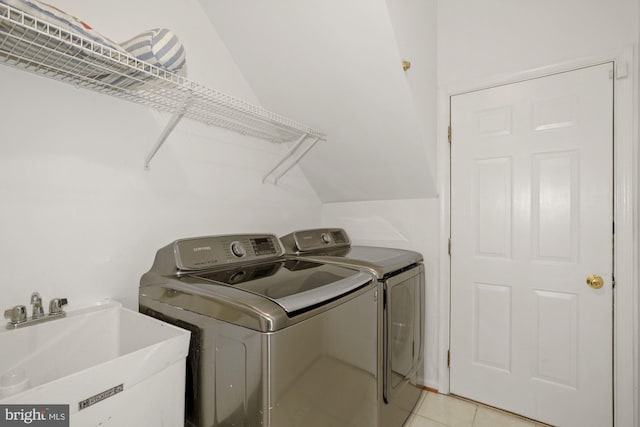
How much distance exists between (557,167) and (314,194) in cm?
174

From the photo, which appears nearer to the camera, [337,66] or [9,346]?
[9,346]

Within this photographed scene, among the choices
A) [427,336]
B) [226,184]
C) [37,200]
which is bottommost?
[427,336]

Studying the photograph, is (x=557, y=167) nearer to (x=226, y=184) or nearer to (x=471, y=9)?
(x=471, y=9)

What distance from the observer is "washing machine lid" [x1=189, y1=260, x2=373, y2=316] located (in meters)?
1.09

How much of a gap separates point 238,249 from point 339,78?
1.14 m

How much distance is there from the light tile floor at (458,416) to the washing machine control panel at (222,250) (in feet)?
4.62

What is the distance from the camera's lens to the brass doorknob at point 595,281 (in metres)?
1.79

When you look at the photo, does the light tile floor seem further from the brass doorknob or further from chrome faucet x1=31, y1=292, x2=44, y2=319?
chrome faucet x1=31, y1=292, x2=44, y2=319

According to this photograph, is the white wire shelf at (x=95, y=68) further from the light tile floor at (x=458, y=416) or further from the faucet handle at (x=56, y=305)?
the light tile floor at (x=458, y=416)

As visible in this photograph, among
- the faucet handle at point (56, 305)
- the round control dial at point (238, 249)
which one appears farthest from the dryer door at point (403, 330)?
the faucet handle at point (56, 305)

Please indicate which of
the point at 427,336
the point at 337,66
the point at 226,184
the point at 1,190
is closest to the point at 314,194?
the point at 226,184

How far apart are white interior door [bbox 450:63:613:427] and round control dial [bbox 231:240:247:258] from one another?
1.53 meters

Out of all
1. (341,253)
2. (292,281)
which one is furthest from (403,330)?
(292,281)

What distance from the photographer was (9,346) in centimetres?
99
